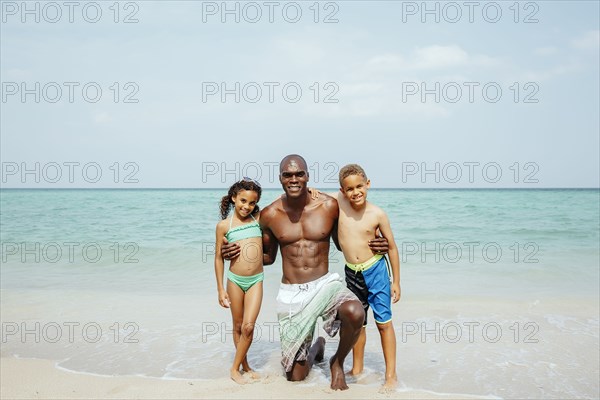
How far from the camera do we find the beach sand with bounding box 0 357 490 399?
4.12 meters

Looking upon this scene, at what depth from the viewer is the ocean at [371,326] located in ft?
16.0

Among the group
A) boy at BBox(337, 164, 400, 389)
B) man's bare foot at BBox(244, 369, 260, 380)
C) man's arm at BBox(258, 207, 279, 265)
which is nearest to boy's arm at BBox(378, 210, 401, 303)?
boy at BBox(337, 164, 400, 389)

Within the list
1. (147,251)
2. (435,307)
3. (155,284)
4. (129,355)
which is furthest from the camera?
(147,251)

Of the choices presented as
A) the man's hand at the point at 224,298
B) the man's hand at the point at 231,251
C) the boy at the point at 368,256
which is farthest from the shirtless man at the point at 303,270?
the man's hand at the point at 224,298

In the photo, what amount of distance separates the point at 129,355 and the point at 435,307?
161 inches

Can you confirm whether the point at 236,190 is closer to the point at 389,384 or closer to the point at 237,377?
the point at 237,377

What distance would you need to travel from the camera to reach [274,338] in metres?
5.97

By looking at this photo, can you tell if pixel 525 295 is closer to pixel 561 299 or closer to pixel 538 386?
pixel 561 299

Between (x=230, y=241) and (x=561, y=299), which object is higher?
(x=230, y=241)

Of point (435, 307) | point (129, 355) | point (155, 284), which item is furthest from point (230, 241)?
point (155, 284)

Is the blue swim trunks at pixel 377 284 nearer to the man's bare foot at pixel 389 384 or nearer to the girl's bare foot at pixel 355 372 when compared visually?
the man's bare foot at pixel 389 384

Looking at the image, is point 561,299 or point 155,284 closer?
point 561,299

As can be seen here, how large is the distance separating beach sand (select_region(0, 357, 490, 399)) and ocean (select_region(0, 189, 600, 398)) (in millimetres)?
241

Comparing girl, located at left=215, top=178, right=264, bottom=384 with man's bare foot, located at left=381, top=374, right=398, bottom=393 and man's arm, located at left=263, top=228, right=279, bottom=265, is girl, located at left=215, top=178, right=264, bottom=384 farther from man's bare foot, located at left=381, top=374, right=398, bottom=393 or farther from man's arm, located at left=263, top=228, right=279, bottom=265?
man's bare foot, located at left=381, top=374, right=398, bottom=393
